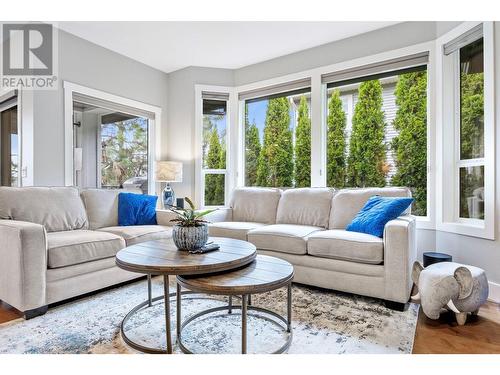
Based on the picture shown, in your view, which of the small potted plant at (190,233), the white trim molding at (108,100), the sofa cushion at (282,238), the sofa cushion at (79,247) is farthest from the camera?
the white trim molding at (108,100)

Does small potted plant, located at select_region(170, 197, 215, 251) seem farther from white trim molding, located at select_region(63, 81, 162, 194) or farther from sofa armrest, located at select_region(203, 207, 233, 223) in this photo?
white trim molding, located at select_region(63, 81, 162, 194)

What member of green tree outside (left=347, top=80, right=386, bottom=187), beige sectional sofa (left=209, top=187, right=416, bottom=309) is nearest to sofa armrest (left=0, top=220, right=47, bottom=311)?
beige sectional sofa (left=209, top=187, right=416, bottom=309)

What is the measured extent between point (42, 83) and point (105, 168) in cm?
119

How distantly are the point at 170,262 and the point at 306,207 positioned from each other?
6.48ft

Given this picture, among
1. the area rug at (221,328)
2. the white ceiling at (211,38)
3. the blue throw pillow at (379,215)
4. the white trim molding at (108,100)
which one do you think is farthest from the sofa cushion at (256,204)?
the white ceiling at (211,38)

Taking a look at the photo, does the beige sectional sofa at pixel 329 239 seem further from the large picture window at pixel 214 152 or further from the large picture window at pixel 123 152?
the large picture window at pixel 123 152

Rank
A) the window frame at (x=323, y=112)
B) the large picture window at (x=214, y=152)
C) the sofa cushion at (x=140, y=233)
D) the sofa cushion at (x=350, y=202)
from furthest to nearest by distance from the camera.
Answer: the large picture window at (x=214, y=152) < the window frame at (x=323, y=112) < the sofa cushion at (x=350, y=202) < the sofa cushion at (x=140, y=233)

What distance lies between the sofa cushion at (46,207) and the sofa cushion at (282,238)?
169 centimetres

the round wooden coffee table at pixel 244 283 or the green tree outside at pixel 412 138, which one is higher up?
the green tree outside at pixel 412 138

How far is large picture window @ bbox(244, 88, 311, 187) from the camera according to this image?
3996mm

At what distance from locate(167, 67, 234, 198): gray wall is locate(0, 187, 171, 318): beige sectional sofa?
125cm

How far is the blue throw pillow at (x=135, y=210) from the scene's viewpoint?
10.8ft

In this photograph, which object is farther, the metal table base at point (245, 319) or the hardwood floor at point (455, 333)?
the hardwood floor at point (455, 333)
